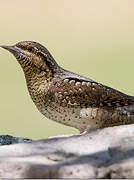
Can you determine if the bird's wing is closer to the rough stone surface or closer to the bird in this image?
the bird

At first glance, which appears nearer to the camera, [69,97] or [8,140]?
[69,97]

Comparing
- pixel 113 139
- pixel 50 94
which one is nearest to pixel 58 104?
pixel 50 94

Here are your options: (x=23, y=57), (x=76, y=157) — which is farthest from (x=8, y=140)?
(x=76, y=157)

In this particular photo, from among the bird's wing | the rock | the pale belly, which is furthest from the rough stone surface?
the rock

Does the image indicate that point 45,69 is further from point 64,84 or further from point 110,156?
point 110,156

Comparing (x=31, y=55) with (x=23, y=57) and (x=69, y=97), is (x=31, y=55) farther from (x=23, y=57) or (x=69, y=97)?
(x=69, y=97)

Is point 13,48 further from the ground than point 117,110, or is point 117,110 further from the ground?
point 13,48

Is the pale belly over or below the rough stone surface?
below
